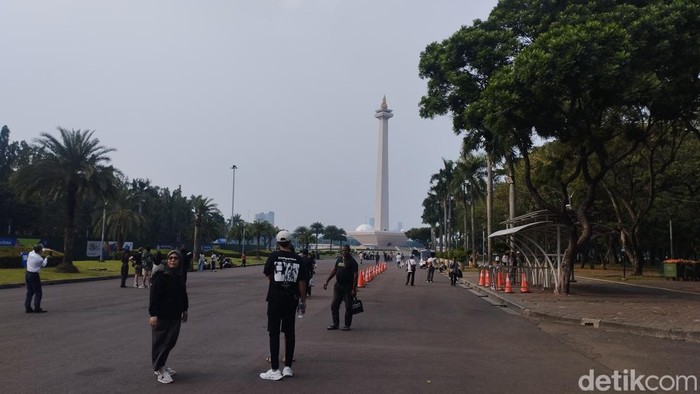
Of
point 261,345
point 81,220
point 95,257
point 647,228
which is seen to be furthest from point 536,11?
point 81,220

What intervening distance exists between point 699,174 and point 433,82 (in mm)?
20429

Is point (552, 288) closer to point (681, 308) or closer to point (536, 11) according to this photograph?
point (681, 308)

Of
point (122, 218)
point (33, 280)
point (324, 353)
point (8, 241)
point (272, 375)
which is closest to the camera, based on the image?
point (272, 375)

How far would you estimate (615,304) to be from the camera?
17.6 m

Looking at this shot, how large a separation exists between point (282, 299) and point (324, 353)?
2.10 m

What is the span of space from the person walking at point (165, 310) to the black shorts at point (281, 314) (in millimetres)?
1133

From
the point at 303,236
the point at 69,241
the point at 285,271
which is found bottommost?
the point at 285,271

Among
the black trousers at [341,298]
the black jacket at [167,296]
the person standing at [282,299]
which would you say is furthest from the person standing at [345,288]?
the black jacket at [167,296]

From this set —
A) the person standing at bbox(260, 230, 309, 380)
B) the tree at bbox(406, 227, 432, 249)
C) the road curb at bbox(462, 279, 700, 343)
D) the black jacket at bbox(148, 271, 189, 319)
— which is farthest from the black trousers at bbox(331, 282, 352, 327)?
the tree at bbox(406, 227, 432, 249)

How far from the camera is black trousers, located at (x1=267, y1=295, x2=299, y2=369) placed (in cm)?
719

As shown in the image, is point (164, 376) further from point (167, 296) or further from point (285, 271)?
point (285, 271)

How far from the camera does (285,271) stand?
7383 millimetres

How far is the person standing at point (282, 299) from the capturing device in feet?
23.6

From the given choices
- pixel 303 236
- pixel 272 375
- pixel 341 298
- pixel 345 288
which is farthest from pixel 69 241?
pixel 303 236
